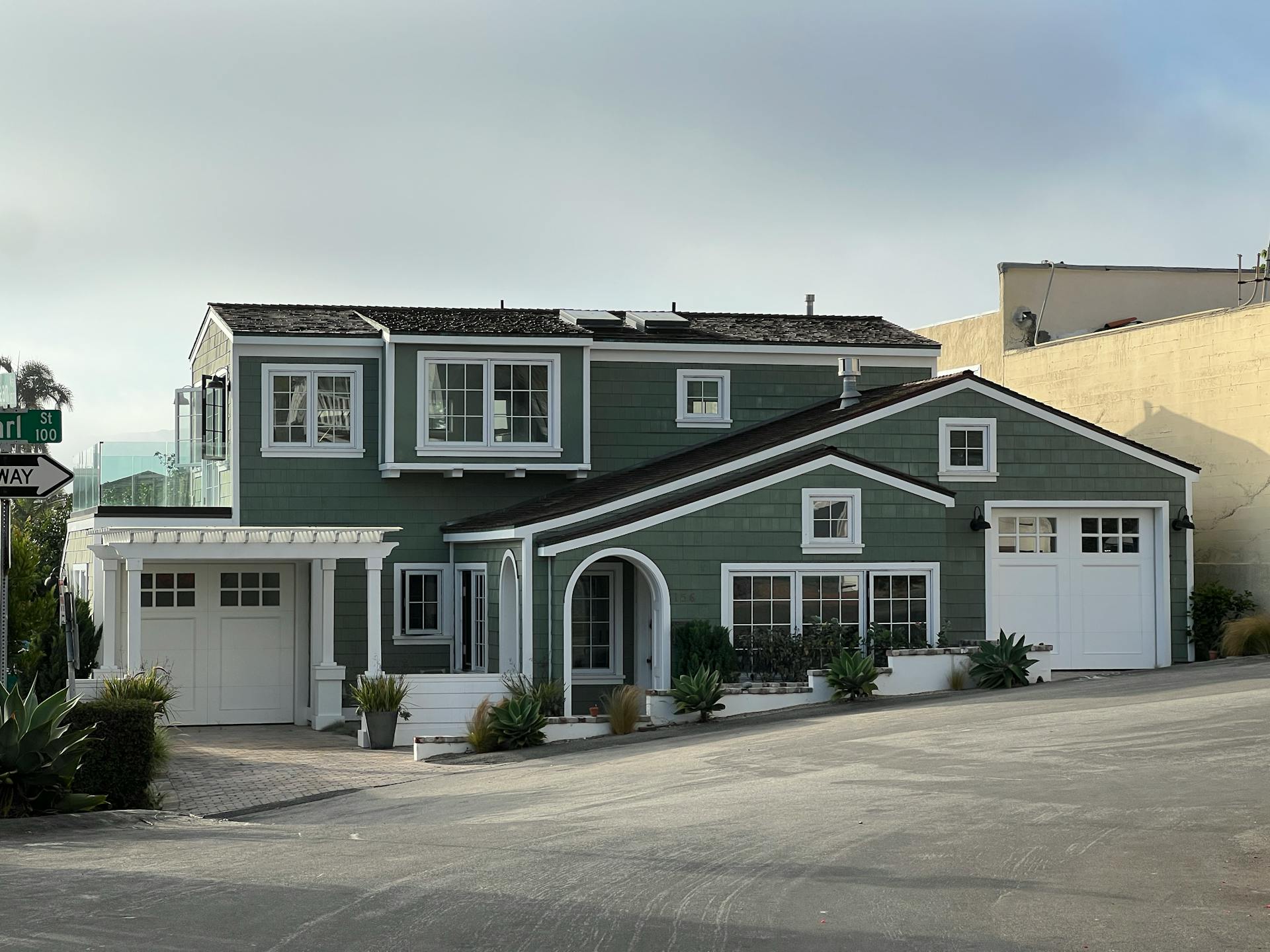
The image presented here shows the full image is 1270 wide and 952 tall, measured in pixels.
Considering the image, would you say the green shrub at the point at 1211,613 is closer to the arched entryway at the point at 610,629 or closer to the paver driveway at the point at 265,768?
the arched entryway at the point at 610,629

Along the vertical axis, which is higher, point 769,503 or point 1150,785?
point 769,503

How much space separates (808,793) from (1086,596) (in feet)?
41.7

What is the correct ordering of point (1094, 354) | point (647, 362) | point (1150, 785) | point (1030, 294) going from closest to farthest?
point (1150, 785) < point (647, 362) < point (1094, 354) < point (1030, 294)

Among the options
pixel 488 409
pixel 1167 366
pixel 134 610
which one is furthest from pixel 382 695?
pixel 1167 366

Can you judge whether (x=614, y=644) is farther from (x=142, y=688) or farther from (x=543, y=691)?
(x=142, y=688)

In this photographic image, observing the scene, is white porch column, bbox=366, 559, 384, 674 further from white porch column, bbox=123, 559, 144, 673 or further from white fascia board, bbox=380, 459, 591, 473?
white porch column, bbox=123, 559, 144, 673

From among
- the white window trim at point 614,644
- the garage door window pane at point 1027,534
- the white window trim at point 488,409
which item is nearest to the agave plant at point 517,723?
the white window trim at point 614,644

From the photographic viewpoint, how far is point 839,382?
27.5m

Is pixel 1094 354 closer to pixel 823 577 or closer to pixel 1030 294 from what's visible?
pixel 1030 294

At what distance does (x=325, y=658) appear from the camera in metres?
23.2

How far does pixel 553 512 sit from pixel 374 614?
121 inches

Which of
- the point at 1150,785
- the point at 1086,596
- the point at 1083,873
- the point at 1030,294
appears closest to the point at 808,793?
the point at 1150,785

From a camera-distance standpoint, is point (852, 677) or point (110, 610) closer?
point (852, 677)

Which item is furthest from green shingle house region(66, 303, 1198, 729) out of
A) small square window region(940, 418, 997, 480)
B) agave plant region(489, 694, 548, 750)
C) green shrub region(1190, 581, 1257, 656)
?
agave plant region(489, 694, 548, 750)
